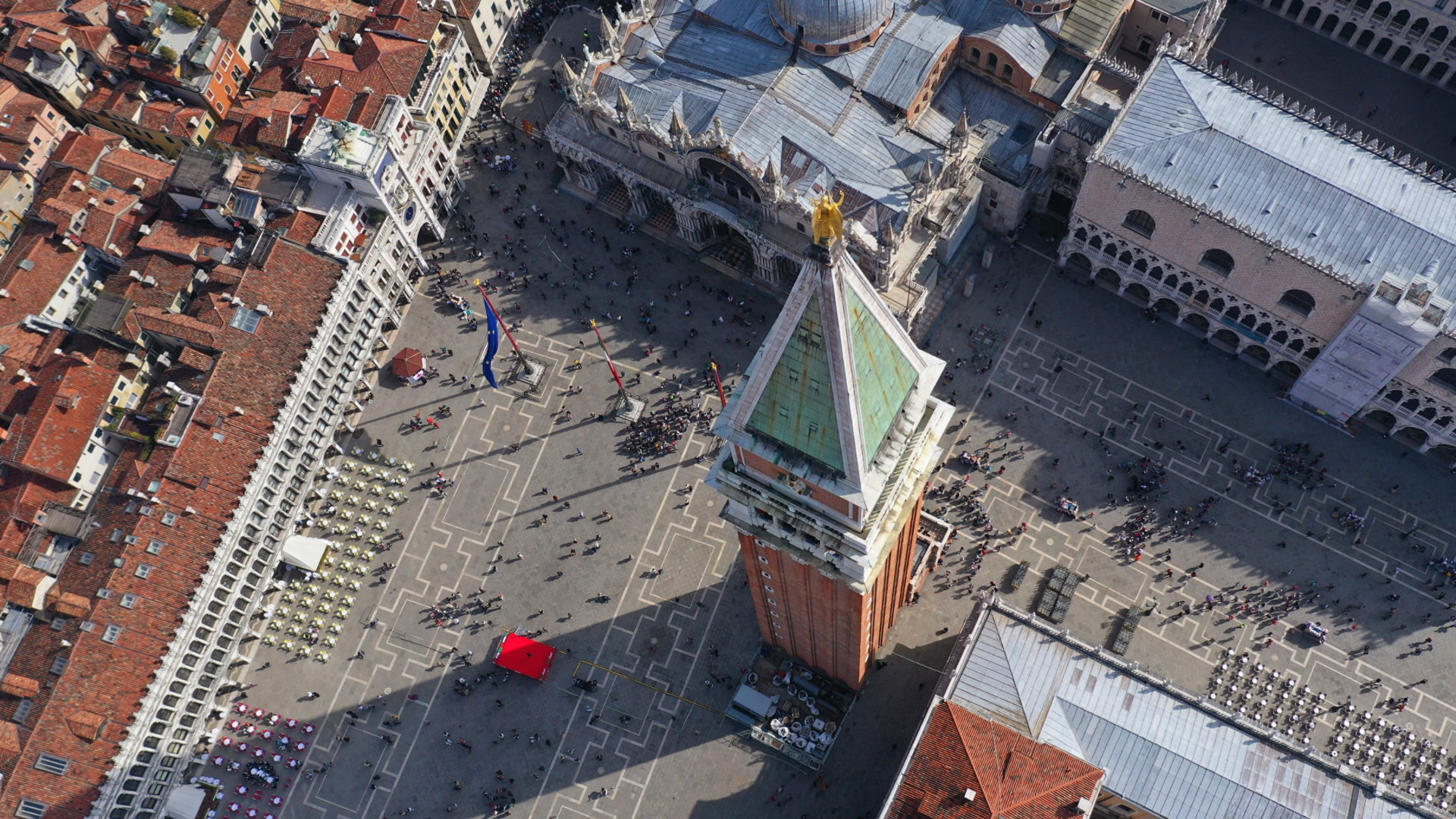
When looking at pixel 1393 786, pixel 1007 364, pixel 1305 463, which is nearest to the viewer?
pixel 1393 786

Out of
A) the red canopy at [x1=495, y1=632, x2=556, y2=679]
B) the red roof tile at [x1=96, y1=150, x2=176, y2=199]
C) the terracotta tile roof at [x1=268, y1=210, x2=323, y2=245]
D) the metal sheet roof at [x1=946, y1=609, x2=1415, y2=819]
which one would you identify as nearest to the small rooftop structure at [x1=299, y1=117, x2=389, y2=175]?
the terracotta tile roof at [x1=268, y1=210, x2=323, y2=245]

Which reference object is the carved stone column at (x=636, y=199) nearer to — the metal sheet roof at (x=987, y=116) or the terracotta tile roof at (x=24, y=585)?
the metal sheet roof at (x=987, y=116)

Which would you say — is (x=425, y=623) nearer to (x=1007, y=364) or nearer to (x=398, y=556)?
(x=398, y=556)

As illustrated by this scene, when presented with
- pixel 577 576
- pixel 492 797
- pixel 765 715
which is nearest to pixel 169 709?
pixel 492 797

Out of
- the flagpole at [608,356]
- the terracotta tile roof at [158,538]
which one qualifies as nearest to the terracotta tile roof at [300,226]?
the terracotta tile roof at [158,538]

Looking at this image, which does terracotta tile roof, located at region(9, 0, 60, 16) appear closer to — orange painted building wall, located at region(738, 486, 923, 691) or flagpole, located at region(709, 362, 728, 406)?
flagpole, located at region(709, 362, 728, 406)
